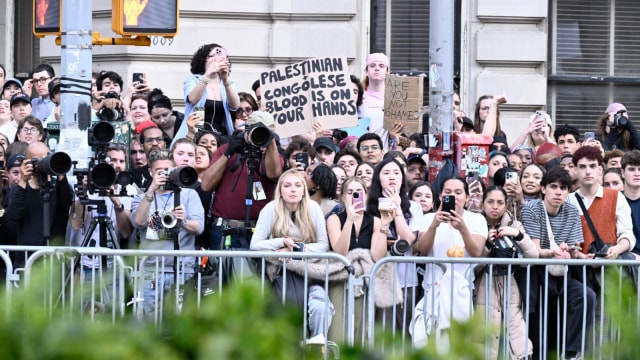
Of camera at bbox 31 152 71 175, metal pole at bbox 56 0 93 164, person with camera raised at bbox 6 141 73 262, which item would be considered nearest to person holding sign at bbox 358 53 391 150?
person with camera raised at bbox 6 141 73 262

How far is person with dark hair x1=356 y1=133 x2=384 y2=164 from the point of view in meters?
10.6

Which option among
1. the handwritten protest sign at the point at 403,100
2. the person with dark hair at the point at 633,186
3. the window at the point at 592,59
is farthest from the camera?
the window at the point at 592,59

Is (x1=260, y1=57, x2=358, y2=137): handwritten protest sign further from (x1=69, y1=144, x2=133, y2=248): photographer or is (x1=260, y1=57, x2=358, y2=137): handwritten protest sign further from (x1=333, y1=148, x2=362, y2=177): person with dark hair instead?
(x1=69, y1=144, x2=133, y2=248): photographer

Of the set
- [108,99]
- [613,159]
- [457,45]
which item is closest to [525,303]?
[613,159]

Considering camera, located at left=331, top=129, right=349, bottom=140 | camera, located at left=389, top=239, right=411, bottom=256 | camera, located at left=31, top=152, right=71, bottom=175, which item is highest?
camera, located at left=331, top=129, right=349, bottom=140

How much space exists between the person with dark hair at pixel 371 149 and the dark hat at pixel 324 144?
9.2 inches

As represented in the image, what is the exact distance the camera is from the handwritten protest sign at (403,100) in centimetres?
1114

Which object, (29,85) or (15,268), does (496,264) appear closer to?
(15,268)

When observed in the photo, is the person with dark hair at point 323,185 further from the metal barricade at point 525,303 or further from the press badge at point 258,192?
the metal barricade at point 525,303

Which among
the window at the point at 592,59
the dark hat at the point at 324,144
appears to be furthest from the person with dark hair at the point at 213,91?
the window at the point at 592,59

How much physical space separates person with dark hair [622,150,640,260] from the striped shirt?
0.66m

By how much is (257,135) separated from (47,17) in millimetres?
1609

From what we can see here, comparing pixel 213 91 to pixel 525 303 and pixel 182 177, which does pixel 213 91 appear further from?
pixel 525 303

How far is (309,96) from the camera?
Answer: 431 inches
